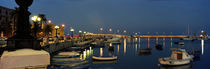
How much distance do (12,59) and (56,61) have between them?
98.8 feet

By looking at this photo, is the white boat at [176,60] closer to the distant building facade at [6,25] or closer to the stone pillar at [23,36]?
the stone pillar at [23,36]

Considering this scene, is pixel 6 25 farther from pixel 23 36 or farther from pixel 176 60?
pixel 23 36

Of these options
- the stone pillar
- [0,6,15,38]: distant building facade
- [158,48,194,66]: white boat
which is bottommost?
[158,48,194,66]: white boat

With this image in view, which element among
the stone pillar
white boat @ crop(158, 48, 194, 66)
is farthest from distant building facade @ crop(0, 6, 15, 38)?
the stone pillar

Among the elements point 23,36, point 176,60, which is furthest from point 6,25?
point 23,36

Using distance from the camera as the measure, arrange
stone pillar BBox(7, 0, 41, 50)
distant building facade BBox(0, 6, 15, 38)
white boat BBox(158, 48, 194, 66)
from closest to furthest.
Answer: stone pillar BBox(7, 0, 41, 50)
white boat BBox(158, 48, 194, 66)
distant building facade BBox(0, 6, 15, 38)

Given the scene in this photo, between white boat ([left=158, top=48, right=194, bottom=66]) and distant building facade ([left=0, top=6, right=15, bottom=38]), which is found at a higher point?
distant building facade ([left=0, top=6, right=15, bottom=38])

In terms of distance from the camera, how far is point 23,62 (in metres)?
3.25

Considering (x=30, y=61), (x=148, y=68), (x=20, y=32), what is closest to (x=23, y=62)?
(x=30, y=61)

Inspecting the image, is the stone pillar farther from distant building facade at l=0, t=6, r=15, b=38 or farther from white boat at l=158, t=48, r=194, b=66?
distant building facade at l=0, t=6, r=15, b=38

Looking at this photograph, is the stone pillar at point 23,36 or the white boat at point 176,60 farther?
the white boat at point 176,60

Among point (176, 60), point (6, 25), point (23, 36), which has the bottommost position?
point (176, 60)

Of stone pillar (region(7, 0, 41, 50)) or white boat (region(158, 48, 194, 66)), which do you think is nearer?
stone pillar (region(7, 0, 41, 50))

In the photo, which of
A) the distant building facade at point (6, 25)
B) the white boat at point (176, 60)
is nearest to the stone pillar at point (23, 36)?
the white boat at point (176, 60)
